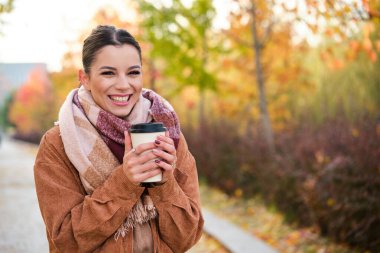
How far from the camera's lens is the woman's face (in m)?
1.96

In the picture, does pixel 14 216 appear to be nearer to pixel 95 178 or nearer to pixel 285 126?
pixel 285 126

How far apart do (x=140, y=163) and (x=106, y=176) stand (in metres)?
0.26

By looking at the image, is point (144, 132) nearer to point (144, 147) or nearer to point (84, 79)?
point (144, 147)

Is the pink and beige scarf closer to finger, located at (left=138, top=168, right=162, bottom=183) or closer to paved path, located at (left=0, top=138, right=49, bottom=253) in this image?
finger, located at (left=138, top=168, right=162, bottom=183)

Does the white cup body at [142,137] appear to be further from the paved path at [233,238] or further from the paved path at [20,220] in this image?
the paved path at [20,220]

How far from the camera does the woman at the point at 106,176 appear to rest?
73.6 inches

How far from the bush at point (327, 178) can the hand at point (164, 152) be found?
3709mm

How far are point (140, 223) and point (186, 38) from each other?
10147mm

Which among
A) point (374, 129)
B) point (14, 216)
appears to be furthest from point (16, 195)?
point (374, 129)

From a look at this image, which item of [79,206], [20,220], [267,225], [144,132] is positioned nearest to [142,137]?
[144,132]

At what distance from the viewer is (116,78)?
6.48ft

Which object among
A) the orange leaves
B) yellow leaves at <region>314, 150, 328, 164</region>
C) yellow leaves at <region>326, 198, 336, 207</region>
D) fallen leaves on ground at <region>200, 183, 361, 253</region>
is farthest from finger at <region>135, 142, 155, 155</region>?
the orange leaves

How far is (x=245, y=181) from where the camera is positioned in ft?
30.0

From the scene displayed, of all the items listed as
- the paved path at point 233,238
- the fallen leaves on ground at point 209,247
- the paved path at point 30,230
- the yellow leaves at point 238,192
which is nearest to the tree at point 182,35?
the yellow leaves at point 238,192
